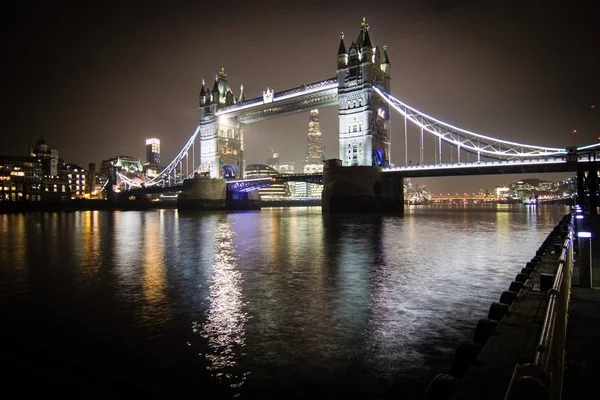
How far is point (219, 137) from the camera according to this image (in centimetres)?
8669

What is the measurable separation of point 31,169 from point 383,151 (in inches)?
3958

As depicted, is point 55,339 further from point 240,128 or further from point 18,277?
point 240,128

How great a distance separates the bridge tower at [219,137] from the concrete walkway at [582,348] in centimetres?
8160

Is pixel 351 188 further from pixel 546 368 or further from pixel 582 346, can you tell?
pixel 546 368

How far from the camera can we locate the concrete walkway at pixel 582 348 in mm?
3580

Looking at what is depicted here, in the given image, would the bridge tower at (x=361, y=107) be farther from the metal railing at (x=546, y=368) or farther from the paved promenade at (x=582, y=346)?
the metal railing at (x=546, y=368)

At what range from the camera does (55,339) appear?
20.2 feet

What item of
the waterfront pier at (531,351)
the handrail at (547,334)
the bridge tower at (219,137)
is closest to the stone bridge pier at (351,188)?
the bridge tower at (219,137)

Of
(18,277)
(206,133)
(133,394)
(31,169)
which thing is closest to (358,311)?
(133,394)

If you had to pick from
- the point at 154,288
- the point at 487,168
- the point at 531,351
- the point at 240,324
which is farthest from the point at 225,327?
the point at 487,168

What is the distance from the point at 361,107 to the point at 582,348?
195 ft

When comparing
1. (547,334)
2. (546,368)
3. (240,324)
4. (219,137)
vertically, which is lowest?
(240,324)

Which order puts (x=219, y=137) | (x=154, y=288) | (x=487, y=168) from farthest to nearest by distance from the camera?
(x=219, y=137)
(x=487, y=168)
(x=154, y=288)

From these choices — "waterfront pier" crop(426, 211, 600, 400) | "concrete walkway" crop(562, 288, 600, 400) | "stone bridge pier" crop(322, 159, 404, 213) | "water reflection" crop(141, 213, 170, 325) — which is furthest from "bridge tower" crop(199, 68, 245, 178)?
"waterfront pier" crop(426, 211, 600, 400)
